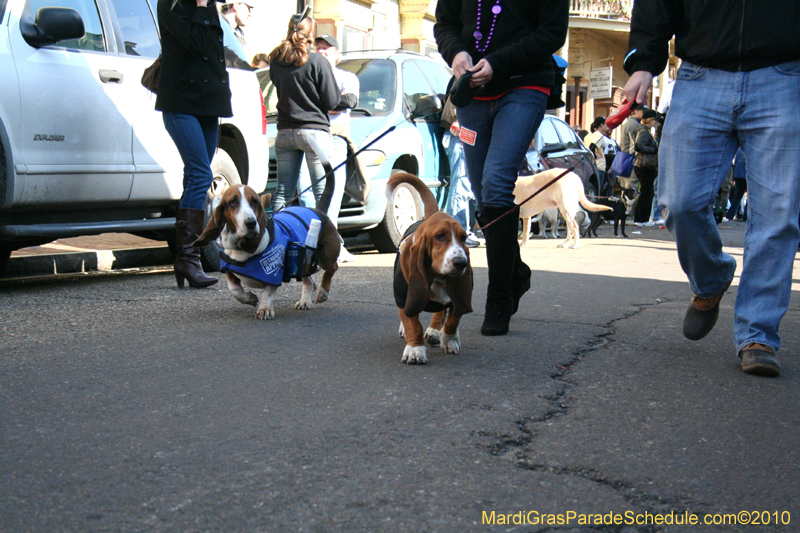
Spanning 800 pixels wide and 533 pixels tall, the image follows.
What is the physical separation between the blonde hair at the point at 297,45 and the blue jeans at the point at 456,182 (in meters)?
2.44

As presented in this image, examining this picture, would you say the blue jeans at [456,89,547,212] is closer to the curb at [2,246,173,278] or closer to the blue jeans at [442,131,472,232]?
the curb at [2,246,173,278]

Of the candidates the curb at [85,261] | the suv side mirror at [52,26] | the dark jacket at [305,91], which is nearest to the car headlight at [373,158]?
the dark jacket at [305,91]

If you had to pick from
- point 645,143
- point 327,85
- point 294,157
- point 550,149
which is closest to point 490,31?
point 327,85

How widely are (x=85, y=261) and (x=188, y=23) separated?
238cm

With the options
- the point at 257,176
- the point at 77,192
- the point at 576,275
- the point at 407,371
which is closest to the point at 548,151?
the point at 576,275

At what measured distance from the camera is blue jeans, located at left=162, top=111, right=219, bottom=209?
5.44 m

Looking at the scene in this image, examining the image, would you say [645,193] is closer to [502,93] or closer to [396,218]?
[396,218]

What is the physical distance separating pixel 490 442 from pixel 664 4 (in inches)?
81.1

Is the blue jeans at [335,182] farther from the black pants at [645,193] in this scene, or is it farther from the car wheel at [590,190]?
the black pants at [645,193]

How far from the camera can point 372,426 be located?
261 cm

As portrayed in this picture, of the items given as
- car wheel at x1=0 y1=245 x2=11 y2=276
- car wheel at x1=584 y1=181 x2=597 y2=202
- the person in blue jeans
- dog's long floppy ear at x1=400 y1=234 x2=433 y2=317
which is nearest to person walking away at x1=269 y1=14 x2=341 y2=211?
car wheel at x1=0 y1=245 x2=11 y2=276

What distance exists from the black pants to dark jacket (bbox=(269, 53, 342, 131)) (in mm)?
8996

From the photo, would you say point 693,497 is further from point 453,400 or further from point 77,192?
point 77,192

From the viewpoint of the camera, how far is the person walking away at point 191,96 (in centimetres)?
539
